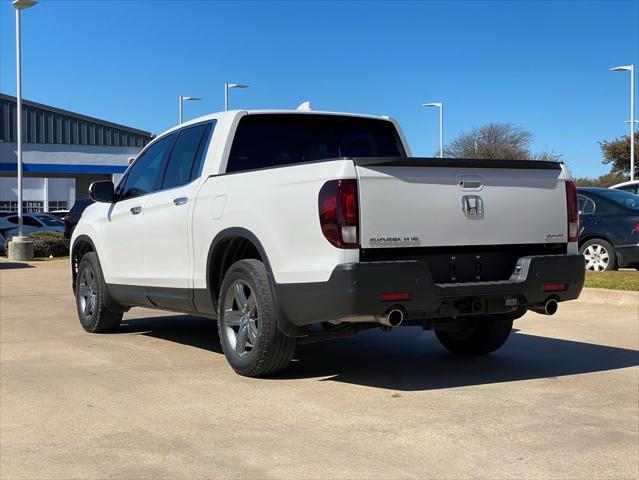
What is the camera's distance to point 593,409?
496 cm

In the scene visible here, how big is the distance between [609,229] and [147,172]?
811 cm

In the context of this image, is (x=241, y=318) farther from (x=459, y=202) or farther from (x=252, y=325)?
(x=459, y=202)

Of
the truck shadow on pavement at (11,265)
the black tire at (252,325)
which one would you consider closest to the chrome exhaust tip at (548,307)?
the black tire at (252,325)

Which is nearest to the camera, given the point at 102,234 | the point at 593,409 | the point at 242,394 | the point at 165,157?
the point at 593,409

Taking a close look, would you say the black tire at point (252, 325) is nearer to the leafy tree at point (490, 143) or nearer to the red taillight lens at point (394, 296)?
the red taillight lens at point (394, 296)

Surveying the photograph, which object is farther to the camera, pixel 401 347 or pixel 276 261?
pixel 401 347

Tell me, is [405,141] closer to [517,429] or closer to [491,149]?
[517,429]

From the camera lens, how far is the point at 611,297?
1002 cm

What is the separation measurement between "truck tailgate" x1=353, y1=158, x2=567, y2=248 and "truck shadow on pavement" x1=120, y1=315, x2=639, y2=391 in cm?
113

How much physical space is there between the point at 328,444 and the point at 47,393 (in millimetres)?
2255

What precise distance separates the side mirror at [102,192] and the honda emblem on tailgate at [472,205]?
3.97 m

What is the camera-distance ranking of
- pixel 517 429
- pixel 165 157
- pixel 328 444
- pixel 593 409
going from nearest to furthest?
pixel 328 444 < pixel 517 429 < pixel 593 409 < pixel 165 157

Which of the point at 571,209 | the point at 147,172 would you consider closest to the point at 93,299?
the point at 147,172

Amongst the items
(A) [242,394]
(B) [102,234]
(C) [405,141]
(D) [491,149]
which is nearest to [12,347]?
(B) [102,234]
